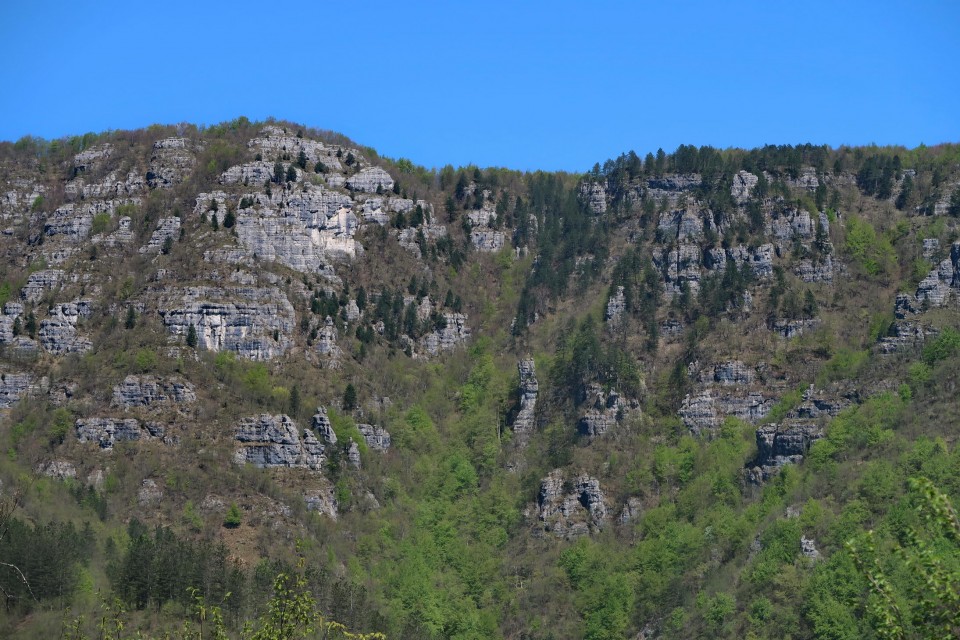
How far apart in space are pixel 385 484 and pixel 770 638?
178 ft

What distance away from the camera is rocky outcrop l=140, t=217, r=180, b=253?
181625mm

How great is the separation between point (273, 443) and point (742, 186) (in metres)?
79.0

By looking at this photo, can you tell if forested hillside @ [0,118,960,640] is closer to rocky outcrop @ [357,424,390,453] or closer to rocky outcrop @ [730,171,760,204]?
rocky outcrop @ [357,424,390,453]

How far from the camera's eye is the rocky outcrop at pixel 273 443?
503 ft

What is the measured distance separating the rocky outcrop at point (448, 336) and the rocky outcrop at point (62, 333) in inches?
1771

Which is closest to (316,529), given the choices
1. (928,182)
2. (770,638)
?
(770,638)

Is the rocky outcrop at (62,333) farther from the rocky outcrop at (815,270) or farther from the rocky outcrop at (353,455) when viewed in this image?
the rocky outcrop at (815,270)

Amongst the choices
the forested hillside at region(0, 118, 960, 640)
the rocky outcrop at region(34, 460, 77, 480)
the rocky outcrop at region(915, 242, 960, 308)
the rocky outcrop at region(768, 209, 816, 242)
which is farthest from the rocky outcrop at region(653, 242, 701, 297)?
the rocky outcrop at region(34, 460, 77, 480)

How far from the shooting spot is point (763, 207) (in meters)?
191

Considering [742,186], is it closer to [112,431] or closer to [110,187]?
[110,187]

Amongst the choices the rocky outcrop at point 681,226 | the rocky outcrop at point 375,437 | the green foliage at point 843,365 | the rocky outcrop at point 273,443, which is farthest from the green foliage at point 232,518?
the rocky outcrop at point 681,226

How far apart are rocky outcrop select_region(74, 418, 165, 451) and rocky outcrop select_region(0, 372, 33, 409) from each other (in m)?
11.2

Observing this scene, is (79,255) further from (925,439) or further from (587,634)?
(925,439)

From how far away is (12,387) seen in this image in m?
159
